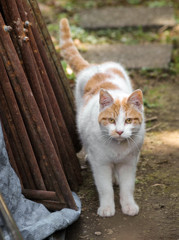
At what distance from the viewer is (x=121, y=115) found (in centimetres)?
324

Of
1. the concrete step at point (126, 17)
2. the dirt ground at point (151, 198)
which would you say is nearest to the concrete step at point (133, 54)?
the concrete step at point (126, 17)

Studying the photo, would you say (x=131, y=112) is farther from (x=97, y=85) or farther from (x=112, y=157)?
(x=97, y=85)

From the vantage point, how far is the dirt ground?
309cm

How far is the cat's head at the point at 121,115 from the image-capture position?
3.20 meters

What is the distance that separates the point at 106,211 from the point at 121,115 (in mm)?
715

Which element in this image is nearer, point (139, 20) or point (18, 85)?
point (18, 85)

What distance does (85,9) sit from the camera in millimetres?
8227

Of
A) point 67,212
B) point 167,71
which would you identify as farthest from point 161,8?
point 67,212

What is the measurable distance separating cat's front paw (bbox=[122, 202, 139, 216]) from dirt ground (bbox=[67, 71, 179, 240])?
32mm

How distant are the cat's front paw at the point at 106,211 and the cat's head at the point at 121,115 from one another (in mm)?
523

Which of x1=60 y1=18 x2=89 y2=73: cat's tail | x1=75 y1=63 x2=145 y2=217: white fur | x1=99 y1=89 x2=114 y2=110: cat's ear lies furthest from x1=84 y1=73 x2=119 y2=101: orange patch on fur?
x1=99 y1=89 x2=114 y2=110: cat's ear

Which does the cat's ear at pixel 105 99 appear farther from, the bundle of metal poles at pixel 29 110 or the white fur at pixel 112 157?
the bundle of metal poles at pixel 29 110

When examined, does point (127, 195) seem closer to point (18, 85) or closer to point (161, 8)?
point (18, 85)

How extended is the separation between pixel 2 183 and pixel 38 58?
0.98 m
